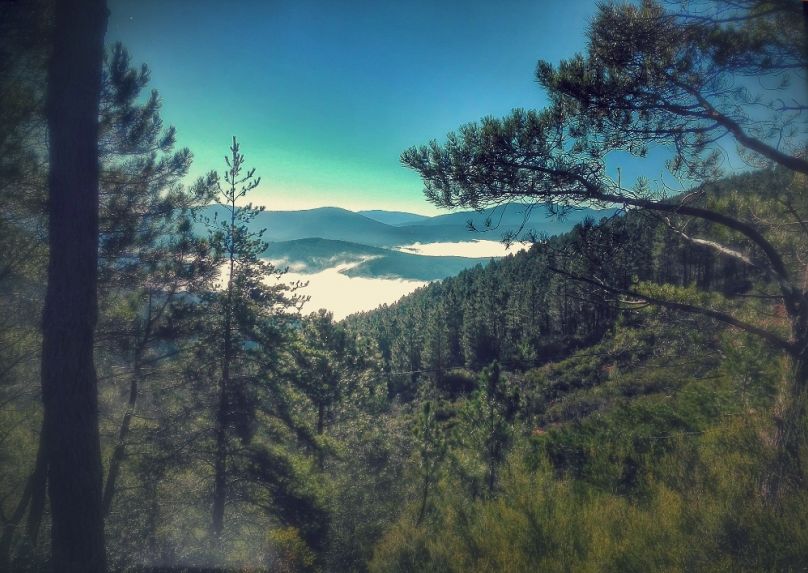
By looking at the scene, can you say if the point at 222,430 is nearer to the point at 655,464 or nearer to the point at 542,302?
the point at 655,464

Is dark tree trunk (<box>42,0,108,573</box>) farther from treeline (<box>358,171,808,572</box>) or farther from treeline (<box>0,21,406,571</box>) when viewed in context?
treeline (<box>358,171,808,572</box>)

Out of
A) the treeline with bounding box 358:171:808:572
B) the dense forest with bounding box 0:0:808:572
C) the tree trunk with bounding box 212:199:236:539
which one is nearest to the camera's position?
the treeline with bounding box 358:171:808:572

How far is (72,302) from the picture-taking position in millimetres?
4277

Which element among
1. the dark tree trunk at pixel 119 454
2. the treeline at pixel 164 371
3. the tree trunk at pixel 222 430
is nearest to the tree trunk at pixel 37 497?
the treeline at pixel 164 371

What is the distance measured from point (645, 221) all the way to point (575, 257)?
1.21m

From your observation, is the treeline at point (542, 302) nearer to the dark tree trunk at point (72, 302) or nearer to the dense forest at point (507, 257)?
the dense forest at point (507, 257)

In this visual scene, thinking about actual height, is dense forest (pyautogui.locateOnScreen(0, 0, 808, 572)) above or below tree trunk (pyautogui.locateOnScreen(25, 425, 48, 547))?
above

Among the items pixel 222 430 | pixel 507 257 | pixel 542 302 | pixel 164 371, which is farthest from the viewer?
pixel 542 302

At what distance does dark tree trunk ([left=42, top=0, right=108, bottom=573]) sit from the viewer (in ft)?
13.8

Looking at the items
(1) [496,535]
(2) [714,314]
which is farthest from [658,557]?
(2) [714,314]

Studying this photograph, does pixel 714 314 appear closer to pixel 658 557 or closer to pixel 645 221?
pixel 645 221

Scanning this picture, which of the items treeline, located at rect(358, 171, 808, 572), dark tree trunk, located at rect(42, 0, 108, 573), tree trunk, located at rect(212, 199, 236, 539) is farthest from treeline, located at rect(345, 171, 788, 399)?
tree trunk, located at rect(212, 199, 236, 539)

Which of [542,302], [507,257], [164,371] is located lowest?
[542,302]

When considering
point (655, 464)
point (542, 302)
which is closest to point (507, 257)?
point (655, 464)
